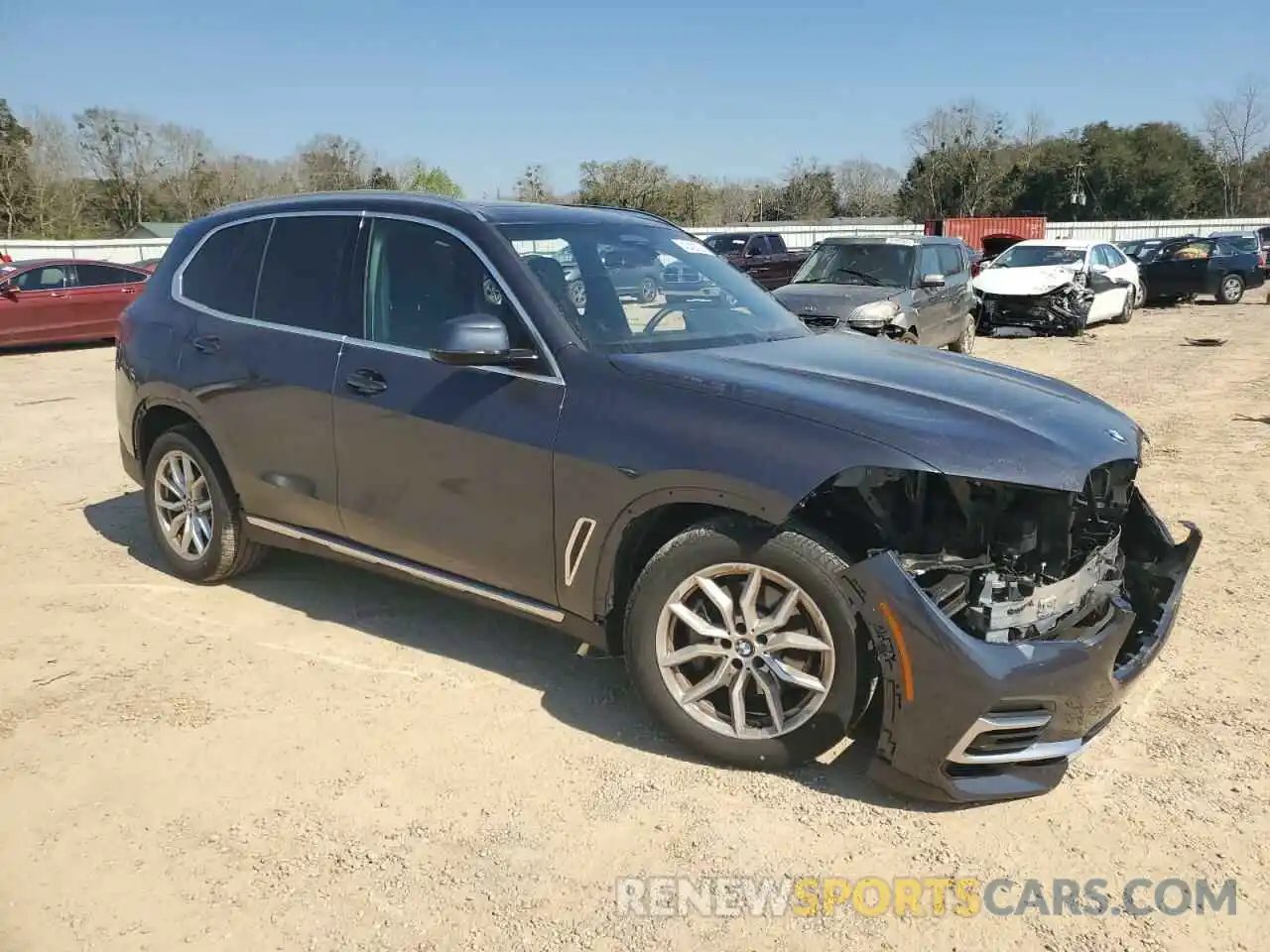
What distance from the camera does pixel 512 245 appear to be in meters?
3.90

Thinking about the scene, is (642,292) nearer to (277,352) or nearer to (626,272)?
(626,272)

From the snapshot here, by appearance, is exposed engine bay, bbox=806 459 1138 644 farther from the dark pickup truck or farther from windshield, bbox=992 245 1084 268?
the dark pickup truck

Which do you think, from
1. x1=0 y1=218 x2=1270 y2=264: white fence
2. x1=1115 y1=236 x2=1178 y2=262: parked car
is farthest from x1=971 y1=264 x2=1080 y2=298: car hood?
x1=1115 y1=236 x2=1178 y2=262: parked car

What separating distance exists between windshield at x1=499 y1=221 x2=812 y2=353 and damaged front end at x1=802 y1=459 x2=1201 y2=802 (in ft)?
3.37

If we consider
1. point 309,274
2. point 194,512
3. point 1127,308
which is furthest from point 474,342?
point 1127,308

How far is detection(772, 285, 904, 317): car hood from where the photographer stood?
11.3 meters

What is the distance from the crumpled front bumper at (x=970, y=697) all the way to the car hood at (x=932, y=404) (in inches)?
16.5

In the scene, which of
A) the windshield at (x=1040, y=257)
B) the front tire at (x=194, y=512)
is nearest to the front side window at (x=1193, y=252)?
the windshield at (x=1040, y=257)

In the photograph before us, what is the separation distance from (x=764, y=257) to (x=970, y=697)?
22847 millimetres

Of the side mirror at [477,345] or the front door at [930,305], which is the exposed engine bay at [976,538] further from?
the front door at [930,305]

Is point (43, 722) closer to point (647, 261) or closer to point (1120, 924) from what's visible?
point (647, 261)

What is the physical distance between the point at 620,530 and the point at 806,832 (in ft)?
3.68

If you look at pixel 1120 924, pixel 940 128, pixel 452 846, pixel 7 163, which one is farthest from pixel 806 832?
pixel 940 128

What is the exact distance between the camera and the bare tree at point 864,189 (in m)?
74.5
